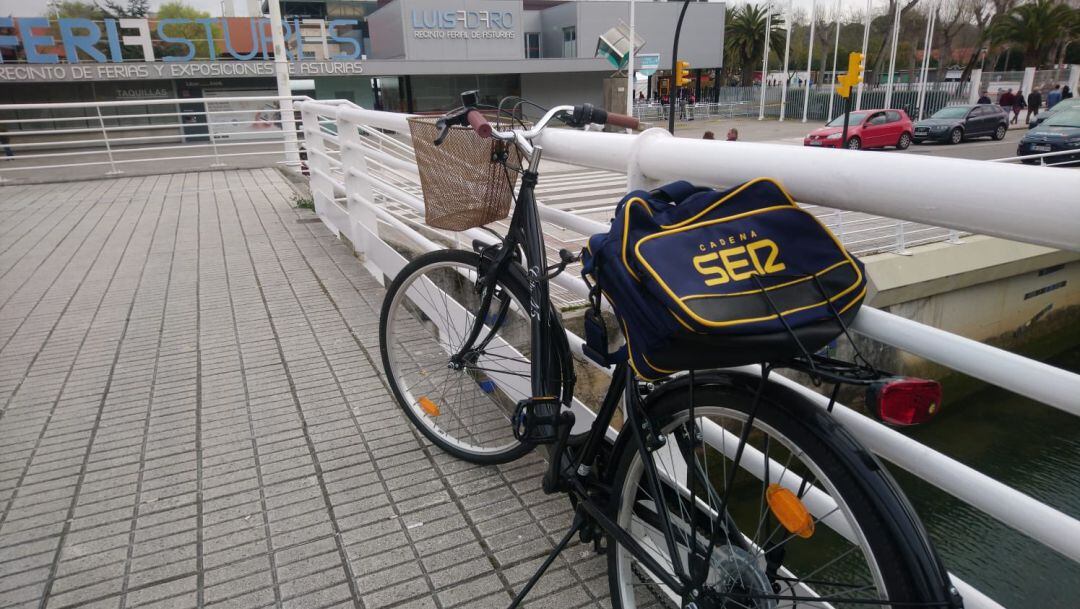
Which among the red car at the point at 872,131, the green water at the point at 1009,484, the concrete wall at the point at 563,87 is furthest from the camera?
the concrete wall at the point at 563,87

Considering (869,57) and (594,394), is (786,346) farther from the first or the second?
(869,57)

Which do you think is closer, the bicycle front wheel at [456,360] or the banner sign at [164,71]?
the bicycle front wheel at [456,360]

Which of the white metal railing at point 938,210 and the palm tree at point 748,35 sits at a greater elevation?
the palm tree at point 748,35

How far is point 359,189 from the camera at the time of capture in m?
5.45

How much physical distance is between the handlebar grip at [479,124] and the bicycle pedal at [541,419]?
87 cm

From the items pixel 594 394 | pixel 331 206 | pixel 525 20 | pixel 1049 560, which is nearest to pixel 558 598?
pixel 594 394

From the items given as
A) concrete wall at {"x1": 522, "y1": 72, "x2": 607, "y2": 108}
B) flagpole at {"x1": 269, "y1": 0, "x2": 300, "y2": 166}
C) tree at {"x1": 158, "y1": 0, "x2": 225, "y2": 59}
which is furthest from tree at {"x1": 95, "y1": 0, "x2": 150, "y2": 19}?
flagpole at {"x1": 269, "y1": 0, "x2": 300, "y2": 166}

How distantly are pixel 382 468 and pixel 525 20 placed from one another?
1763 inches

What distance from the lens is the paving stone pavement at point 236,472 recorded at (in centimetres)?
222

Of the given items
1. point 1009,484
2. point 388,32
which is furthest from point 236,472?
point 388,32

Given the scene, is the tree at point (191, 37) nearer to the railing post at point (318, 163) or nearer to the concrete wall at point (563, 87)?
the concrete wall at point (563, 87)

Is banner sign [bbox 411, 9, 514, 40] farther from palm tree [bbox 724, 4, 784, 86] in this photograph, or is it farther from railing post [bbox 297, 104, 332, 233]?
railing post [bbox 297, 104, 332, 233]

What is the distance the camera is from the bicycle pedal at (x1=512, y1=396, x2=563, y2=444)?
2154 millimetres

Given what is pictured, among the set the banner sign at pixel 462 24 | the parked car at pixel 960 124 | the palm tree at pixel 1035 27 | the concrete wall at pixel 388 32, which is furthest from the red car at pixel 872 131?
the palm tree at pixel 1035 27
